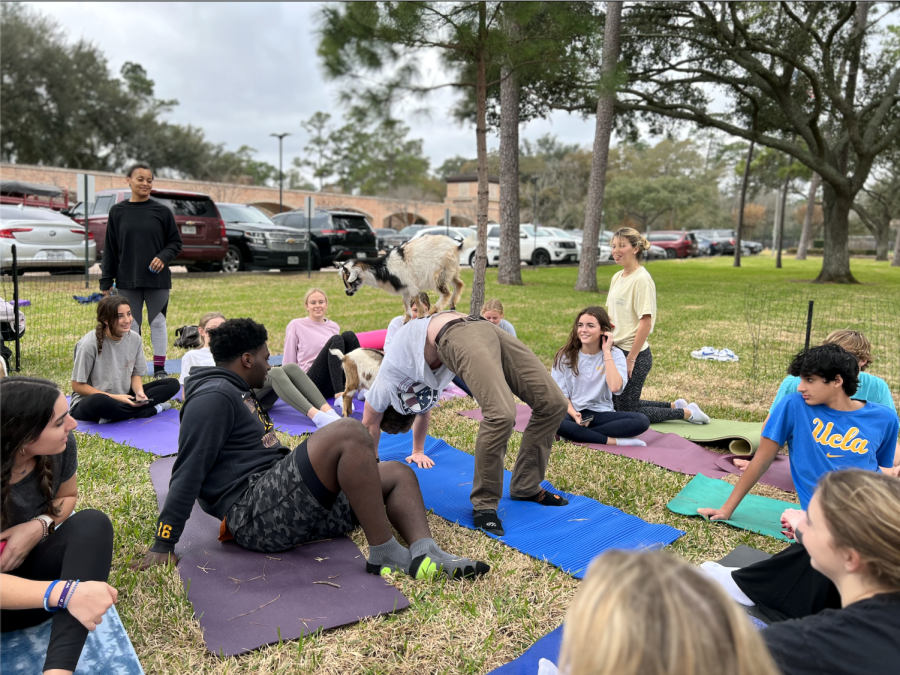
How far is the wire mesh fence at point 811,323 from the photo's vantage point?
7.17 meters

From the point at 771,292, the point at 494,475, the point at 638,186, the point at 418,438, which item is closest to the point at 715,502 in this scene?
the point at 494,475

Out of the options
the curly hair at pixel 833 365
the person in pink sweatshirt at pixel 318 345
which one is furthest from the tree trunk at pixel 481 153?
the curly hair at pixel 833 365

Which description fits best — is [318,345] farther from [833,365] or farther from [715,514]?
[833,365]

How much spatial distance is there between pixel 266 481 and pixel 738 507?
8.78 ft

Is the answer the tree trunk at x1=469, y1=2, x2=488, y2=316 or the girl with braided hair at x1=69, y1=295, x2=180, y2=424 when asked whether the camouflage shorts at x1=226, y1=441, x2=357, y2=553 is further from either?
the tree trunk at x1=469, y1=2, x2=488, y2=316

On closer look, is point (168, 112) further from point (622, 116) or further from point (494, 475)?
point (494, 475)

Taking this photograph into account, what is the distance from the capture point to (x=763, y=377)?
6.80m

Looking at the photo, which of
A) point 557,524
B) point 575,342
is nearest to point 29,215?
point 575,342

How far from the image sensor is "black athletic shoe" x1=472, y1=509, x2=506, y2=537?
321cm

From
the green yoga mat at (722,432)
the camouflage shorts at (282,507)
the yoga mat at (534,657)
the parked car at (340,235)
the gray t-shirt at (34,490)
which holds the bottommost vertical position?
the yoga mat at (534,657)

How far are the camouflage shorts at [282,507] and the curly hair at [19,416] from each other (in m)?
0.89

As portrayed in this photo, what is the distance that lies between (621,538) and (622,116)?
15.5 meters

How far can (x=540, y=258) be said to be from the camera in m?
23.2

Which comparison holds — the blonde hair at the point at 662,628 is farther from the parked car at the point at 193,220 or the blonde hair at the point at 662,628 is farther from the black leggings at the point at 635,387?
the parked car at the point at 193,220
